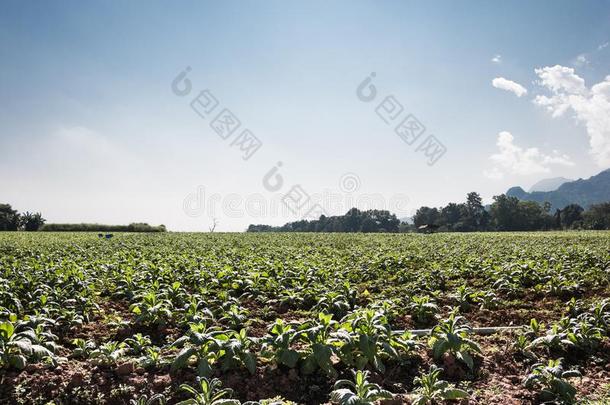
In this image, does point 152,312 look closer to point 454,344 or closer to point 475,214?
point 454,344

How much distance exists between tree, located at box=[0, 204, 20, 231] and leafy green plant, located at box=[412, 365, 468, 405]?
8264 cm

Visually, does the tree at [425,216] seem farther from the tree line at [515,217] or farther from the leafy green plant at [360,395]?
the leafy green plant at [360,395]

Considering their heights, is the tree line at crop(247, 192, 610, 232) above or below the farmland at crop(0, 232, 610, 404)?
above

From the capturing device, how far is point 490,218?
333ft

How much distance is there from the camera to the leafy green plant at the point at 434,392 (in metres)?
3.58

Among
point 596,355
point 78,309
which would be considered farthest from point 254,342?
point 596,355

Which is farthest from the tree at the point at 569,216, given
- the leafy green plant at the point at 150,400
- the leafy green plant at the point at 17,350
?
the leafy green plant at the point at 17,350

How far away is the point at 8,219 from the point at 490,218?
10803 cm

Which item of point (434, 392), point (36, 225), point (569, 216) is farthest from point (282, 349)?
point (569, 216)

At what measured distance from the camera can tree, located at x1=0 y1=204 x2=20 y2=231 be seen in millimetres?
67500

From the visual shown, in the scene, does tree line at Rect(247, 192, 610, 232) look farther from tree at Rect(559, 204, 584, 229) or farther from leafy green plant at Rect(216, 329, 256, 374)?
leafy green plant at Rect(216, 329, 256, 374)

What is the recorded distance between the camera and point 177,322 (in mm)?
5984

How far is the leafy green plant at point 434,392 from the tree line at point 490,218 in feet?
263

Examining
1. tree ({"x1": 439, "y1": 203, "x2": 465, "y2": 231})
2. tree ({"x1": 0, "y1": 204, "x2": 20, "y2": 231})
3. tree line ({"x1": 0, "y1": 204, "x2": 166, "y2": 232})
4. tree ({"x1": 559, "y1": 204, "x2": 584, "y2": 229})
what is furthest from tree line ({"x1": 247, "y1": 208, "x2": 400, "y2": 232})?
tree ({"x1": 0, "y1": 204, "x2": 20, "y2": 231})
